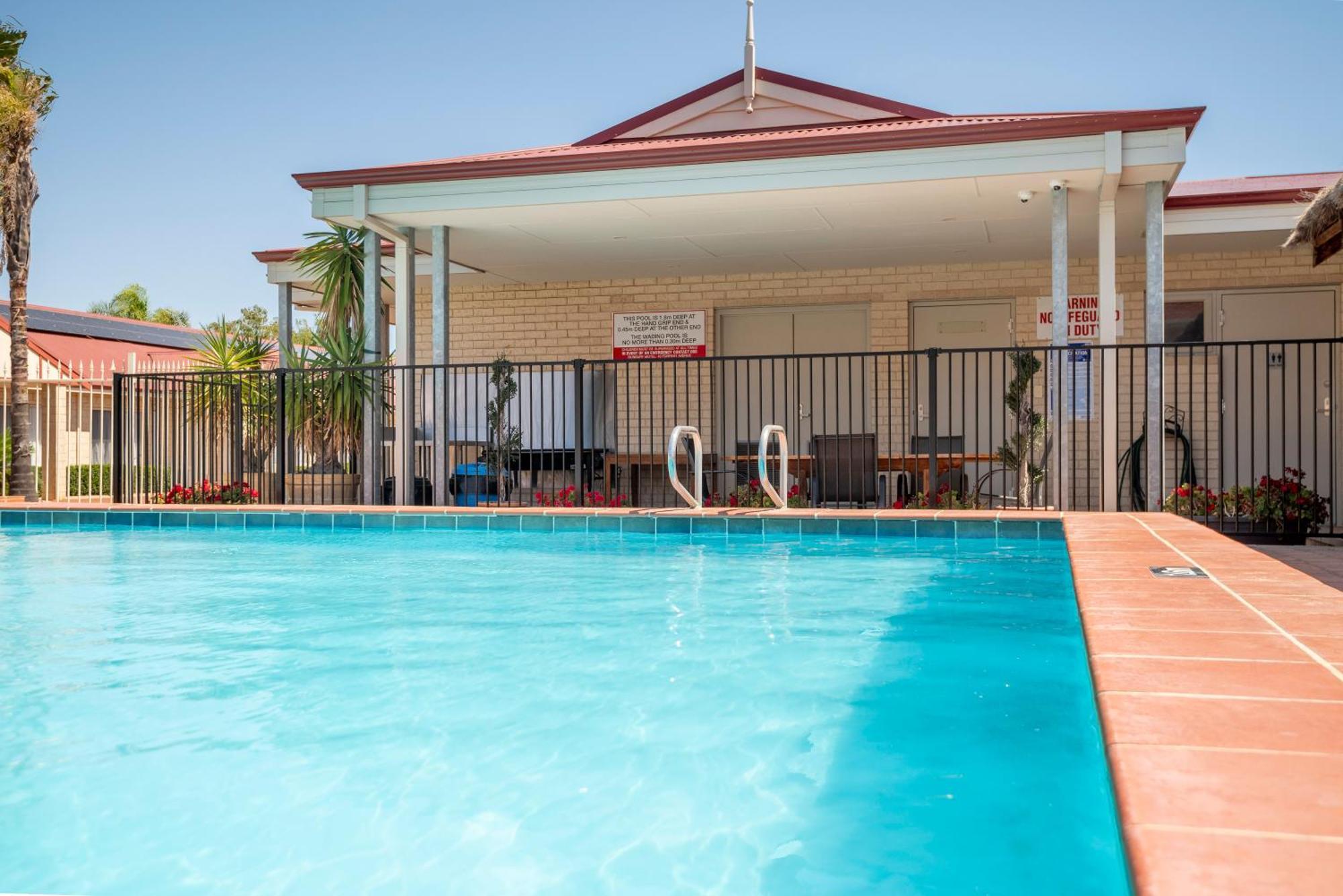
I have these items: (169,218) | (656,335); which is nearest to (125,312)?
(169,218)

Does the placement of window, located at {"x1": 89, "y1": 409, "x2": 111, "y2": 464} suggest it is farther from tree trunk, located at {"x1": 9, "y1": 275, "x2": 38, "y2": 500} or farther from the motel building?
the motel building

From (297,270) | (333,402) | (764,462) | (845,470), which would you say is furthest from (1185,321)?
(297,270)

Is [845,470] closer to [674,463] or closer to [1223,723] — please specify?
[674,463]

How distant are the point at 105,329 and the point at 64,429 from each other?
26.4 ft

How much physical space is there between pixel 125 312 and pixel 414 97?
97.3 ft

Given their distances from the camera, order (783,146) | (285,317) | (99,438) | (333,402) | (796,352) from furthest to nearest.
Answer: (99,438) → (796,352) → (285,317) → (333,402) → (783,146)

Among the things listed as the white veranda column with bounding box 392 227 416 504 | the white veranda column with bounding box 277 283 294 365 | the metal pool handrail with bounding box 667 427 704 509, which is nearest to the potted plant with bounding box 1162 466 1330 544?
the metal pool handrail with bounding box 667 427 704 509

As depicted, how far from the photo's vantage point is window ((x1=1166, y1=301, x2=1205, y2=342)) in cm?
1026

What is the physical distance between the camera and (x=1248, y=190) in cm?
952

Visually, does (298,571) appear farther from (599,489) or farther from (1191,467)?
(1191,467)

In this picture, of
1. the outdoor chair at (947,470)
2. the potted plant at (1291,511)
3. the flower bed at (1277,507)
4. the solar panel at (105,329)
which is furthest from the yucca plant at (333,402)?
the solar panel at (105,329)

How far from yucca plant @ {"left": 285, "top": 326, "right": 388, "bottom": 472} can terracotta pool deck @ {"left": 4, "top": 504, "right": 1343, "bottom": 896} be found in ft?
22.7

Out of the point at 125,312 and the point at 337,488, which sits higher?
the point at 125,312

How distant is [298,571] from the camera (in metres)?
5.41
